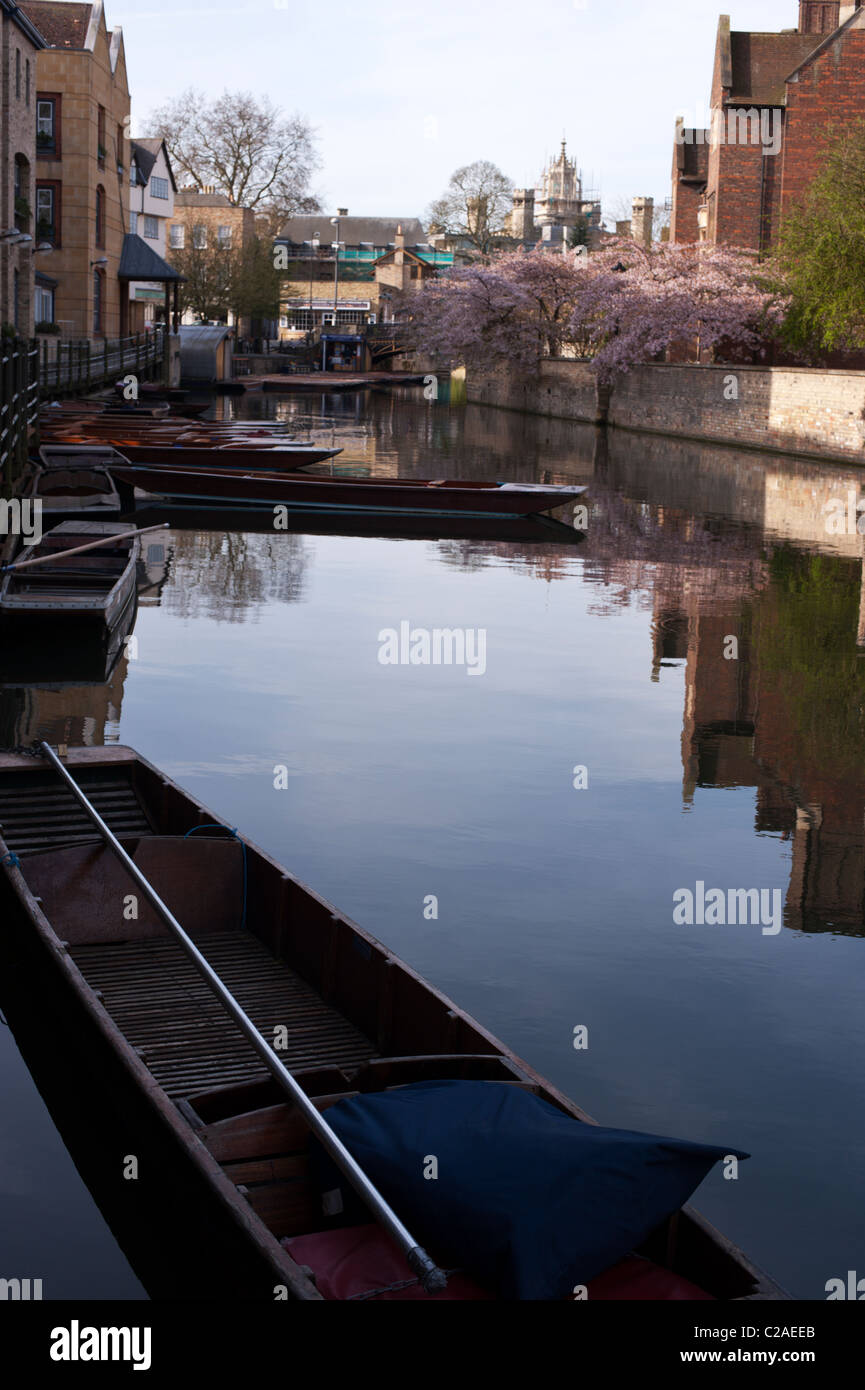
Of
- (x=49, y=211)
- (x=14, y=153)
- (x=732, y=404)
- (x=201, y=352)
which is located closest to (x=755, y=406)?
(x=732, y=404)

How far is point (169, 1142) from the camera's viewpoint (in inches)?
207

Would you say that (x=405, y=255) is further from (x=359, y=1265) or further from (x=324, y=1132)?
(x=359, y=1265)

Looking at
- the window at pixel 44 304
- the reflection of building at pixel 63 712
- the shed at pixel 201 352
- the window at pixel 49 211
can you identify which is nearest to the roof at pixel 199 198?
the shed at pixel 201 352

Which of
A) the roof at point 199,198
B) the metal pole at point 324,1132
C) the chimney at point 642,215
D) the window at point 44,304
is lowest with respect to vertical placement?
the metal pole at point 324,1132

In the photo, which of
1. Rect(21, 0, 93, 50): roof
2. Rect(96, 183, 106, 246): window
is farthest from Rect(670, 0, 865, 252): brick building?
Rect(21, 0, 93, 50): roof

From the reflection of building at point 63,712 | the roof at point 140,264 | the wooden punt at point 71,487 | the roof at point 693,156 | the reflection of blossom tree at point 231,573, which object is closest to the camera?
the reflection of building at point 63,712

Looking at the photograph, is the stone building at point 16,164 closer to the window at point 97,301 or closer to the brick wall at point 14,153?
the brick wall at point 14,153

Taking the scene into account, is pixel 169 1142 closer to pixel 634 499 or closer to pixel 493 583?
pixel 493 583

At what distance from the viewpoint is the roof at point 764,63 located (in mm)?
52156

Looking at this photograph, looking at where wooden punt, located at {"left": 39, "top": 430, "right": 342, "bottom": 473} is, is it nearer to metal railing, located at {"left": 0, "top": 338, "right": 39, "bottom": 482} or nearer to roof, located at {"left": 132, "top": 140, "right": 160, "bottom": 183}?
metal railing, located at {"left": 0, "top": 338, "right": 39, "bottom": 482}

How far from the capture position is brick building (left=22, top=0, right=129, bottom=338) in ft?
145

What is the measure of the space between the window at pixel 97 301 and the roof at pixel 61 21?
677cm

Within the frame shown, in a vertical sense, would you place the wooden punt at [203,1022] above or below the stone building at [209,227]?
below
